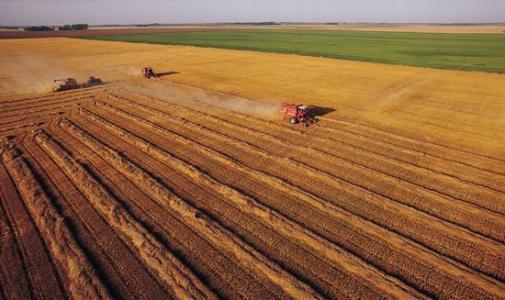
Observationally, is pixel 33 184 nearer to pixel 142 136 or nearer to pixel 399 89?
pixel 142 136

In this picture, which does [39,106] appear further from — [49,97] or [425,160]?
[425,160]

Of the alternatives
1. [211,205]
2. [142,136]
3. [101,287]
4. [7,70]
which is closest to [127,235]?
[101,287]

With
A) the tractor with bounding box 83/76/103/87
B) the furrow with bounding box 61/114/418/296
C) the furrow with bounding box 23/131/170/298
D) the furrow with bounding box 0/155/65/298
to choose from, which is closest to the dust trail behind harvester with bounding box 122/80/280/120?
the tractor with bounding box 83/76/103/87

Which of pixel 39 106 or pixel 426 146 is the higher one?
pixel 426 146

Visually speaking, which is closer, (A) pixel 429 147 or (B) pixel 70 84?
(A) pixel 429 147

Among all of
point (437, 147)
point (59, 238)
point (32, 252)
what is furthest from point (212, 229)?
point (437, 147)

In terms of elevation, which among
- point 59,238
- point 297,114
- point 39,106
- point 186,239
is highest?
point 297,114

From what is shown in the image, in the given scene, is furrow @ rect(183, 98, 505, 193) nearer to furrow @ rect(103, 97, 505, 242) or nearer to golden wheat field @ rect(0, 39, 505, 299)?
golden wheat field @ rect(0, 39, 505, 299)

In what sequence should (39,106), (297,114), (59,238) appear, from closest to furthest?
(59,238), (297,114), (39,106)
